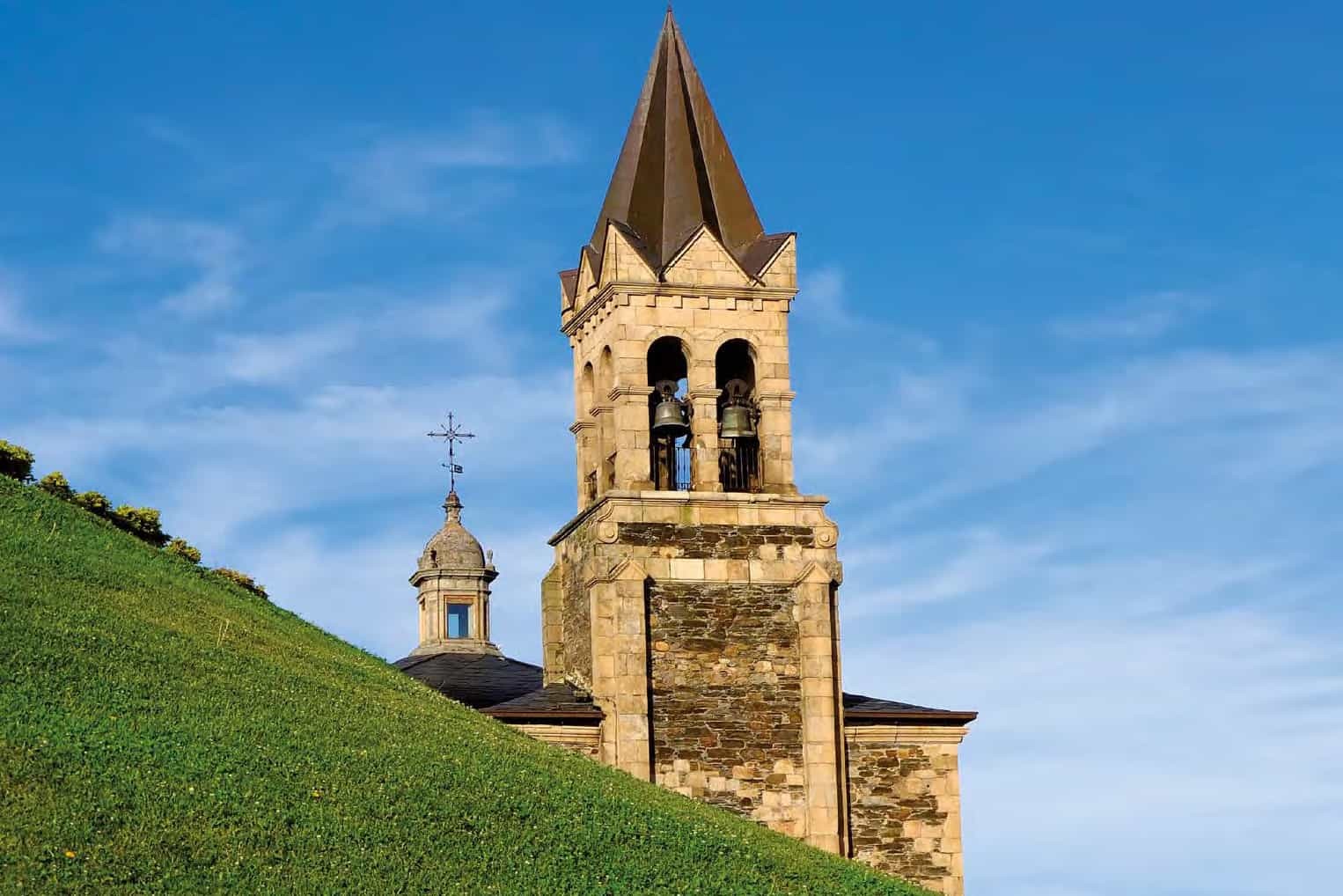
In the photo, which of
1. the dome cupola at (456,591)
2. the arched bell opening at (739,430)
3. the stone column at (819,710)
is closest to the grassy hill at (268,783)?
the stone column at (819,710)

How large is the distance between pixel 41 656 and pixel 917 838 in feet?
43.5

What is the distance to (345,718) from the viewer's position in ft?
89.9

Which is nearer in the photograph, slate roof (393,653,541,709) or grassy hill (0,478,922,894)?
grassy hill (0,478,922,894)

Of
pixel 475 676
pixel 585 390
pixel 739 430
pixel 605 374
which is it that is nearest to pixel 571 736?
pixel 739 430

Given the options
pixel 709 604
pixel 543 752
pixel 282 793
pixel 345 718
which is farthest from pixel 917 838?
pixel 282 793

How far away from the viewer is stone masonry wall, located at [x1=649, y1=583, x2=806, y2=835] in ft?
105

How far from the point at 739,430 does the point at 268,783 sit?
11.9m

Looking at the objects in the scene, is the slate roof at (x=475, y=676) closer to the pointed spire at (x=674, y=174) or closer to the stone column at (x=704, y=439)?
the stone column at (x=704, y=439)

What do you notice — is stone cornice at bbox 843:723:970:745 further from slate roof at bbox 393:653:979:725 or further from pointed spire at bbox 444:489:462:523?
pointed spire at bbox 444:489:462:523

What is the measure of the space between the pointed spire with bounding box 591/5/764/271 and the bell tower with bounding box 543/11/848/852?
39 millimetres

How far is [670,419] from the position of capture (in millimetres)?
33812

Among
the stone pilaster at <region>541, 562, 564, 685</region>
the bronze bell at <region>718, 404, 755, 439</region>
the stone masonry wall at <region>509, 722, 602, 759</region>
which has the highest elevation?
the bronze bell at <region>718, 404, 755, 439</region>

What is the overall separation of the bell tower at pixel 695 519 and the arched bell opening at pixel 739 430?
0.03m

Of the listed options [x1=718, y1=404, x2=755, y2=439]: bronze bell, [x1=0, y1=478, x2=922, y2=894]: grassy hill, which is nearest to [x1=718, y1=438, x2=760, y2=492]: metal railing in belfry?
[x1=718, y1=404, x2=755, y2=439]: bronze bell
